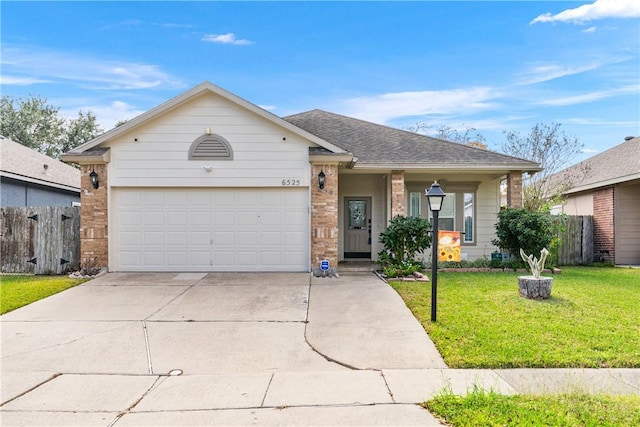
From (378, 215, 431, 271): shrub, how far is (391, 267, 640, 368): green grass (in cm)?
139

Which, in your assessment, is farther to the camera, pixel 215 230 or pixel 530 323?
pixel 215 230

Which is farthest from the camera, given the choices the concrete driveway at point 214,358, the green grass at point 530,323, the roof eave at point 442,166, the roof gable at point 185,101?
the roof eave at point 442,166

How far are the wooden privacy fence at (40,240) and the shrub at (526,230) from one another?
39.8 feet

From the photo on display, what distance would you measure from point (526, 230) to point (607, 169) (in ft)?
21.2

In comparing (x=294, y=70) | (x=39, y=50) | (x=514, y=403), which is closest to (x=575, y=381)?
(x=514, y=403)

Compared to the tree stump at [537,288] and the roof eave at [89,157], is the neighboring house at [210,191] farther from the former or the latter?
the tree stump at [537,288]

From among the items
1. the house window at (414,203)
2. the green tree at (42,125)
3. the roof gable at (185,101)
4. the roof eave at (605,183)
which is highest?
the green tree at (42,125)

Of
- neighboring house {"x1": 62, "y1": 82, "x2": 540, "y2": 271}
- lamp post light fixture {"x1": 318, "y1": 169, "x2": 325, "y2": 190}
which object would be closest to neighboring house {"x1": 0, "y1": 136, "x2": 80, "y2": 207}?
neighboring house {"x1": 62, "y1": 82, "x2": 540, "y2": 271}

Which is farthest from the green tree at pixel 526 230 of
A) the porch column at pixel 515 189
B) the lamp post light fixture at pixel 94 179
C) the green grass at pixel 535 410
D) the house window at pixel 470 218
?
the lamp post light fixture at pixel 94 179

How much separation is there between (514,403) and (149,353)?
168 inches

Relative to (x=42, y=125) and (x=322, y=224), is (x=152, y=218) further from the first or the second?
(x=42, y=125)

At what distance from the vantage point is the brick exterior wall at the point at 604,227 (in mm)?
13234

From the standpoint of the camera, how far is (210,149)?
1022 centimetres

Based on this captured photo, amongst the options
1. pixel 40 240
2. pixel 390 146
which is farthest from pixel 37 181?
pixel 390 146
